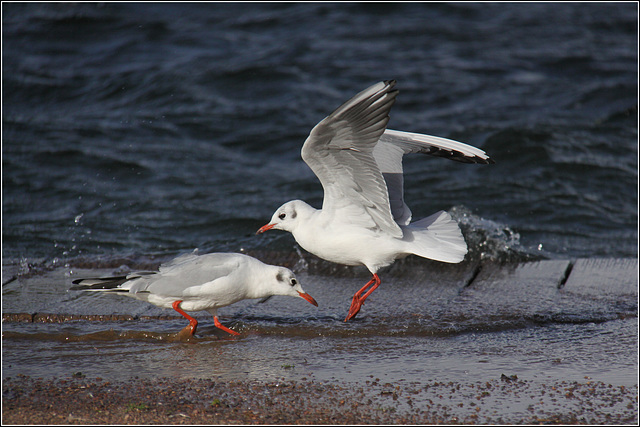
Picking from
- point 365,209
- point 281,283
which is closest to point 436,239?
point 365,209

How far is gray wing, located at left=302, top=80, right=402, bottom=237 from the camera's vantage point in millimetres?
4055

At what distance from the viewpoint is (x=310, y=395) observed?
3449mm

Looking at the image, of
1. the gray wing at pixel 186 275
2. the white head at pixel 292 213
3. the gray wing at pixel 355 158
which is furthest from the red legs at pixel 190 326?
the gray wing at pixel 355 158

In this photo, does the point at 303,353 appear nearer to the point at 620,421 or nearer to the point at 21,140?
the point at 620,421

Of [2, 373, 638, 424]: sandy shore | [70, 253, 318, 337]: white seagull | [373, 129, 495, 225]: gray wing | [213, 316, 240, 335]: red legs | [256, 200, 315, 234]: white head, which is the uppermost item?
[373, 129, 495, 225]: gray wing

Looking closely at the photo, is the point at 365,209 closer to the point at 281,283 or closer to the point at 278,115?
the point at 281,283

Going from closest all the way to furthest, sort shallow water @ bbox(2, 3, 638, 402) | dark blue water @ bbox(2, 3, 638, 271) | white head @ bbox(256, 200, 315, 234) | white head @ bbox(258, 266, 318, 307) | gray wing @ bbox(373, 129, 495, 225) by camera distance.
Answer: shallow water @ bbox(2, 3, 638, 402)
white head @ bbox(258, 266, 318, 307)
white head @ bbox(256, 200, 315, 234)
gray wing @ bbox(373, 129, 495, 225)
dark blue water @ bbox(2, 3, 638, 271)

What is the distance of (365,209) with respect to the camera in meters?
4.93

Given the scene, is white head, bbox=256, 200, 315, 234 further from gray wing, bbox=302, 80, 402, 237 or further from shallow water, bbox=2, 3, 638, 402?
shallow water, bbox=2, 3, 638, 402

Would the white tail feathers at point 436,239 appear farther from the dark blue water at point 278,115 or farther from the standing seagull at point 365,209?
the dark blue water at point 278,115

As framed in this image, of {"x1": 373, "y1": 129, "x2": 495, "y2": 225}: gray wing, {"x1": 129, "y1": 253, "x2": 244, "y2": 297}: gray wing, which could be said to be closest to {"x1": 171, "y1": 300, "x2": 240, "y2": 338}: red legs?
{"x1": 129, "y1": 253, "x2": 244, "y2": 297}: gray wing

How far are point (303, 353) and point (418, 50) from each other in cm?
1252

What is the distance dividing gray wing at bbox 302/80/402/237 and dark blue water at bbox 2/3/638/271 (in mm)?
2129

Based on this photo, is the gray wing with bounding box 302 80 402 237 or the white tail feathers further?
the white tail feathers
